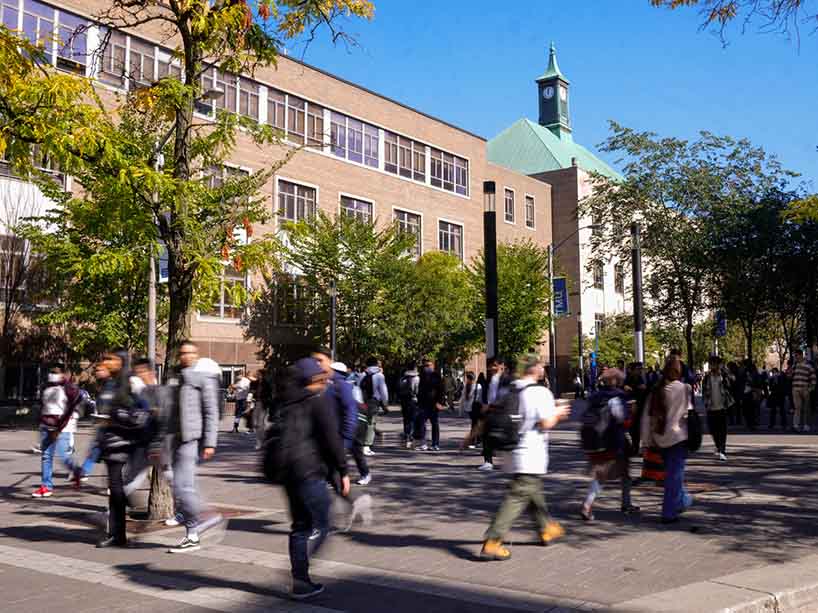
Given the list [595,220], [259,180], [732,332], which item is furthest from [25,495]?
[732,332]

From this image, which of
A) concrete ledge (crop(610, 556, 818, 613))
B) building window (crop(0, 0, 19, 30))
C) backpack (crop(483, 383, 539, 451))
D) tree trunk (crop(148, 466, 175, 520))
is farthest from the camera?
building window (crop(0, 0, 19, 30))

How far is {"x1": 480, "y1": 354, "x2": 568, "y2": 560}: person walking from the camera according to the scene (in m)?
6.81

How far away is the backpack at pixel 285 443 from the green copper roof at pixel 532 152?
214 ft

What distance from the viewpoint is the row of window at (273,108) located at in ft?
92.3

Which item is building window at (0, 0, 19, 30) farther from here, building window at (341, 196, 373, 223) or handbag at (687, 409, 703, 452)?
handbag at (687, 409, 703, 452)

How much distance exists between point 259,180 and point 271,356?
27921 mm

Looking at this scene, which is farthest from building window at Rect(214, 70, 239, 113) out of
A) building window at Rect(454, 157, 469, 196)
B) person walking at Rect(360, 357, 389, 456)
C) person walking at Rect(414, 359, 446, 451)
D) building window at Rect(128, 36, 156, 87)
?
person walking at Rect(360, 357, 389, 456)

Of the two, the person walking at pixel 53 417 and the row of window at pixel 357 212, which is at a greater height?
the row of window at pixel 357 212

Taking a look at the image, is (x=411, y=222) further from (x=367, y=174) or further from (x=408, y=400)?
(x=408, y=400)

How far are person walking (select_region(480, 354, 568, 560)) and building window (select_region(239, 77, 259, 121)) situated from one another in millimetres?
31681

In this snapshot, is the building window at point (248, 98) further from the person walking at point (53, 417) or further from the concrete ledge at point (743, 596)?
the concrete ledge at point (743, 596)

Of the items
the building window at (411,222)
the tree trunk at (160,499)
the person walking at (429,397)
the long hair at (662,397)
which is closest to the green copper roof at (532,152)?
the building window at (411,222)

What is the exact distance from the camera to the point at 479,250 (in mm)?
48062

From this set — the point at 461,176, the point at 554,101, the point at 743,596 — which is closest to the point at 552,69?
the point at 554,101
